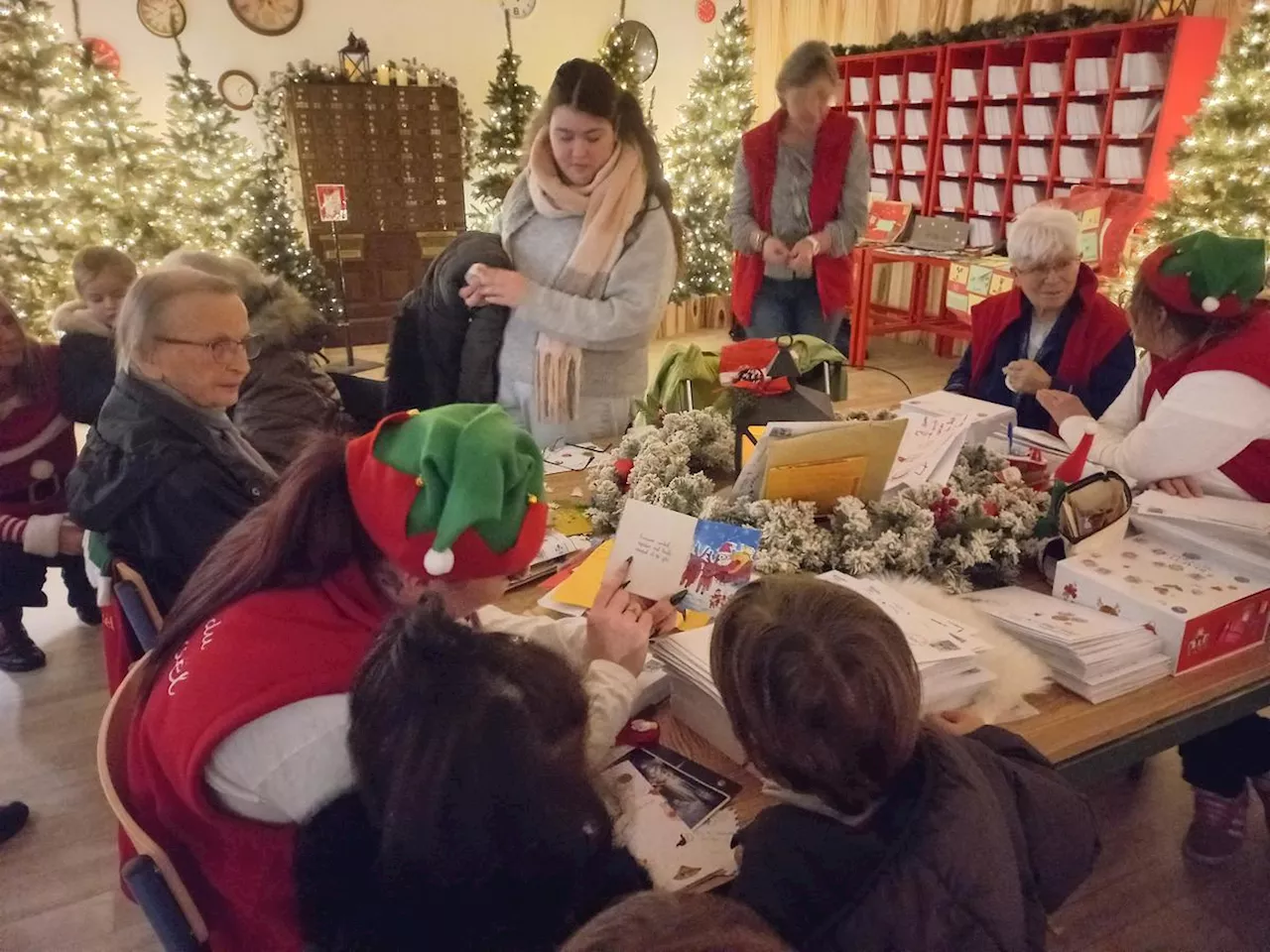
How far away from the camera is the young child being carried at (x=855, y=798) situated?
2.85 ft

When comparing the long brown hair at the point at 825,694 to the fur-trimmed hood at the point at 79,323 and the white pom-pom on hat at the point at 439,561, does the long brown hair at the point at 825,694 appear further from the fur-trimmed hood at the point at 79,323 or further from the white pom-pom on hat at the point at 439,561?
the fur-trimmed hood at the point at 79,323

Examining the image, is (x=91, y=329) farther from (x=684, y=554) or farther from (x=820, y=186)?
(x=820, y=186)

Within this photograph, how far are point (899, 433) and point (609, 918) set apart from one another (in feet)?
3.81

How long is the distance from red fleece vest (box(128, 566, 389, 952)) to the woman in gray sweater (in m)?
1.25

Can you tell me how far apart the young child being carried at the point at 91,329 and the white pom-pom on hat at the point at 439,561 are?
1904 mm

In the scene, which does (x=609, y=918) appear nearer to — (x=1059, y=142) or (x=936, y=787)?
(x=936, y=787)

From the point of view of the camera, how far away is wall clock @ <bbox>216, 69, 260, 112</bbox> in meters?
5.98

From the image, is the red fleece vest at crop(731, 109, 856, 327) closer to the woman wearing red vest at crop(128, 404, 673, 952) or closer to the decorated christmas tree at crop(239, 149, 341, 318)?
the woman wearing red vest at crop(128, 404, 673, 952)

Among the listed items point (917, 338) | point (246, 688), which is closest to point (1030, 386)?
point (246, 688)

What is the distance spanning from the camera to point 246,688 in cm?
88

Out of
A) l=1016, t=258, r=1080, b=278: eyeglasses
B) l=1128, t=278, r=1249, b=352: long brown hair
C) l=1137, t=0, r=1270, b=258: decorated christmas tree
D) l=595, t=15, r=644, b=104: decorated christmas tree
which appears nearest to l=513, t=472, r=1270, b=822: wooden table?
l=1128, t=278, r=1249, b=352: long brown hair

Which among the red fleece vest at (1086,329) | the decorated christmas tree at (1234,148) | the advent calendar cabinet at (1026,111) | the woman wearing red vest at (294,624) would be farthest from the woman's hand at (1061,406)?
the advent calendar cabinet at (1026,111)

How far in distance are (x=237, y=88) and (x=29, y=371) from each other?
4.40m

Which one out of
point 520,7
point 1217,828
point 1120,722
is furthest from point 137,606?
point 520,7
